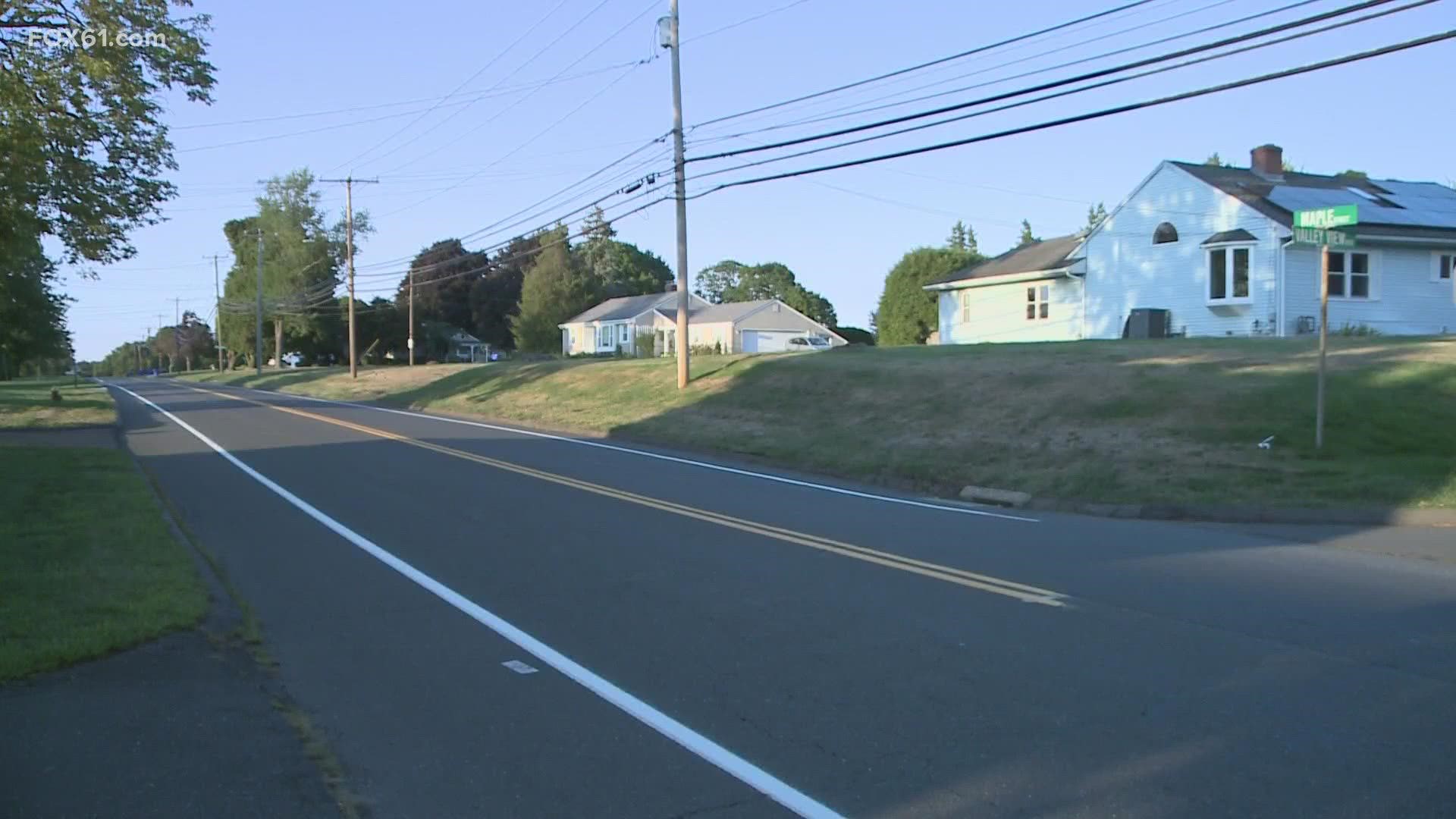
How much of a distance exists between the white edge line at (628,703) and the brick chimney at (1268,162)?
120 ft

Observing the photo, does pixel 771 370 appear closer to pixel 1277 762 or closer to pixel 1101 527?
pixel 1101 527

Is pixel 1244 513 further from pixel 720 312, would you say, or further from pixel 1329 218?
pixel 720 312

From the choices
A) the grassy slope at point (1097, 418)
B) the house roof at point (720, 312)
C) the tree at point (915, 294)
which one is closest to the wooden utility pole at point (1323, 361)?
the grassy slope at point (1097, 418)

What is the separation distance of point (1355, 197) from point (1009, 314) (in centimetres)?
1249

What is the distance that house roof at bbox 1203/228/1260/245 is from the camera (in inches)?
1346

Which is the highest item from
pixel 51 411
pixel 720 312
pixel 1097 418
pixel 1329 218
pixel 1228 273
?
pixel 720 312

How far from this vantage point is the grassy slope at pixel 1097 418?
16031 millimetres

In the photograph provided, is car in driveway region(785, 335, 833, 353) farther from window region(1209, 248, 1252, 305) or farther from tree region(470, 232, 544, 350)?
tree region(470, 232, 544, 350)

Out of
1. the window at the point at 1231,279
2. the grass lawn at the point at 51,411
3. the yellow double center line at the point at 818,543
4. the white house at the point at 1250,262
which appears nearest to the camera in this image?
the yellow double center line at the point at 818,543

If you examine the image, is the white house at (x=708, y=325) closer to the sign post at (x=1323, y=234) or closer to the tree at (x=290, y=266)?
the tree at (x=290, y=266)

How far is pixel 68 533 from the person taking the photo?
11.8 meters

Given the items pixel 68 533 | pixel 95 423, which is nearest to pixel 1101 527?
pixel 68 533

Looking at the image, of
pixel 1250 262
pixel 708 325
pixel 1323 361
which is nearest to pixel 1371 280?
pixel 1250 262

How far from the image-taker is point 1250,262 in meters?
34.5
